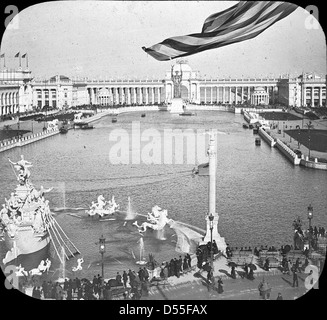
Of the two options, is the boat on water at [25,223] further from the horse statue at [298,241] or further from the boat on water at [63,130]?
the boat on water at [63,130]

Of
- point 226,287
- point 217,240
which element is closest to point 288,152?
point 217,240

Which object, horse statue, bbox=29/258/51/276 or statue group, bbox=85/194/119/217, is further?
statue group, bbox=85/194/119/217

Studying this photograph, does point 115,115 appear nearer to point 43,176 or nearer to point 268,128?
point 268,128

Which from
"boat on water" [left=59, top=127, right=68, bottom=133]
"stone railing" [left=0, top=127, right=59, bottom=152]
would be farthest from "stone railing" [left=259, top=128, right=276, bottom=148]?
"stone railing" [left=0, top=127, right=59, bottom=152]

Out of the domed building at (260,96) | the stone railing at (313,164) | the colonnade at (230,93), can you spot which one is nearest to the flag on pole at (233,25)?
the stone railing at (313,164)

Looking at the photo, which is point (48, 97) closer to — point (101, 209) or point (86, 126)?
point (86, 126)

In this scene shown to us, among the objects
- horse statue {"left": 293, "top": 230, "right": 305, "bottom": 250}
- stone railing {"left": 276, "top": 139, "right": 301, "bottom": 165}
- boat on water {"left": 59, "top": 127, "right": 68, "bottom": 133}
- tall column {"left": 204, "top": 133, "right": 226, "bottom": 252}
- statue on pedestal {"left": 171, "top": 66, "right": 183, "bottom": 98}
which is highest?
statue on pedestal {"left": 171, "top": 66, "right": 183, "bottom": 98}

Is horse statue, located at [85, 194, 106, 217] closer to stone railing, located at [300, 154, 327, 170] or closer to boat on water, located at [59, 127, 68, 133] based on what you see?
stone railing, located at [300, 154, 327, 170]
